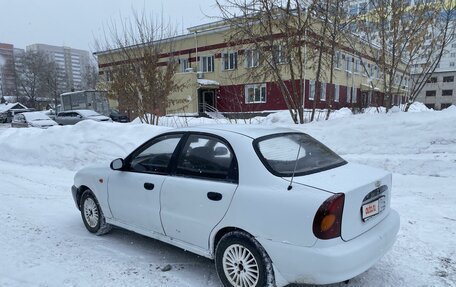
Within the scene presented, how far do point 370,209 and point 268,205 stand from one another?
0.94 metres

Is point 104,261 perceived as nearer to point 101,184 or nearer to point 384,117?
point 101,184

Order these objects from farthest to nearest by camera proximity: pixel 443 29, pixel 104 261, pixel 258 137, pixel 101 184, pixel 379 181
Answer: pixel 443 29
pixel 101 184
pixel 104 261
pixel 258 137
pixel 379 181

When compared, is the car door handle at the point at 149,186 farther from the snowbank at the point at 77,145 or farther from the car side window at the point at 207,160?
the snowbank at the point at 77,145

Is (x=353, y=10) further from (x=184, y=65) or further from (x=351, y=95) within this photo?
(x=351, y=95)

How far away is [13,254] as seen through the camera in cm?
403

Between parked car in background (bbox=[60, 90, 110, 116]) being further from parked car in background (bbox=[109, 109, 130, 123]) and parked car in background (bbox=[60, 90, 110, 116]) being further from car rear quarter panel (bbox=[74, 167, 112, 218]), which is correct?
car rear quarter panel (bbox=[74, 167, 112, 218])

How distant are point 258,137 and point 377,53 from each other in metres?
12.6

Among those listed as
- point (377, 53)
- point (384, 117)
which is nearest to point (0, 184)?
point (384, 117)

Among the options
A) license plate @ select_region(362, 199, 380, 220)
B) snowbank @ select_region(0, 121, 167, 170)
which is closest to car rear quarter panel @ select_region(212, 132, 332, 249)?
license plate @ select_region(362, 199, 380, 220)

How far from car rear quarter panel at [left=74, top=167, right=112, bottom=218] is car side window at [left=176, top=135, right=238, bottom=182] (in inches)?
54.6

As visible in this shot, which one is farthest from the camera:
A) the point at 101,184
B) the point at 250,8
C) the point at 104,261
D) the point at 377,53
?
the point at 377,53

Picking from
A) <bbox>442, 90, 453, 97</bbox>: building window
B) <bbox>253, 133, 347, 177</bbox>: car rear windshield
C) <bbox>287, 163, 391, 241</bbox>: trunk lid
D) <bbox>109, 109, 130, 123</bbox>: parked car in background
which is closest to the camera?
<bbox>287, 163, 391, 241</bbox>: trunk lid

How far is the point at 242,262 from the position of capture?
3014 mm

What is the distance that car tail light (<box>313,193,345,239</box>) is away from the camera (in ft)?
8.50
